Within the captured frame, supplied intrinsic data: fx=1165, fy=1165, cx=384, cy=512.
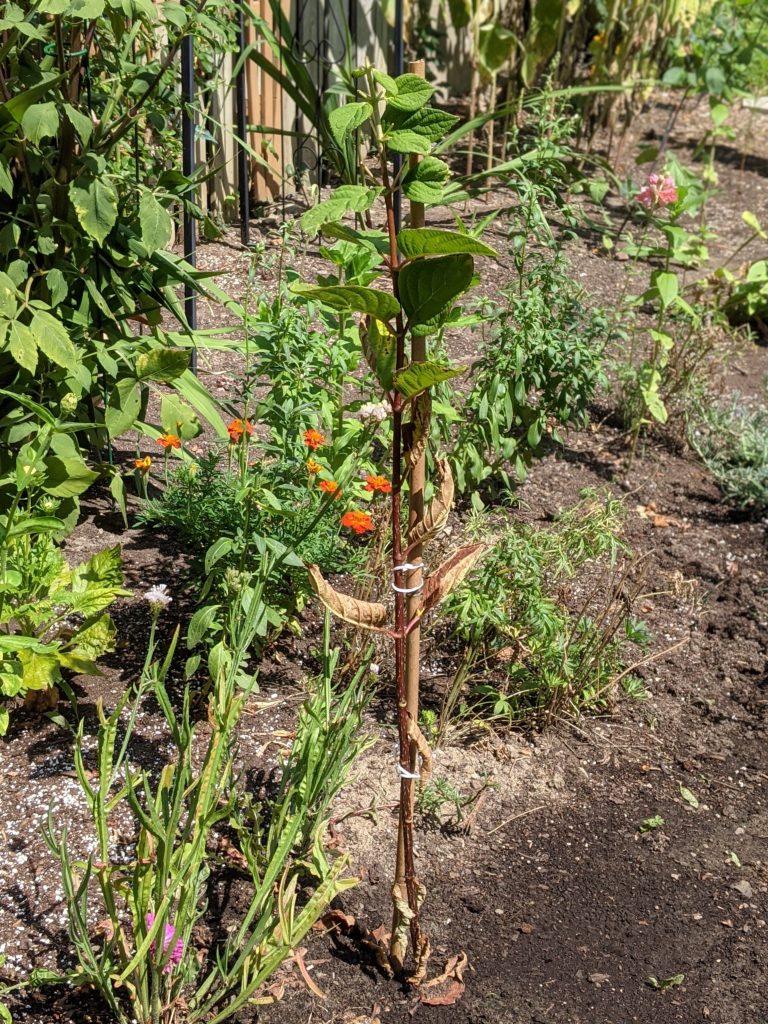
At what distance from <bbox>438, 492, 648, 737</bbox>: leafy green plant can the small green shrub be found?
4.02ft

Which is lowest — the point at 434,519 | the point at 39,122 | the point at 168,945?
the point at 168,945

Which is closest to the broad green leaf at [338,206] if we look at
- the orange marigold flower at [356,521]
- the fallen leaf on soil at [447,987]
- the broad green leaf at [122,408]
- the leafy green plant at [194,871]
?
the leafy green plant at [194,871]

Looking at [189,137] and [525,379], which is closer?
[525,379]

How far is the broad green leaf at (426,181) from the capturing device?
5.83 ft

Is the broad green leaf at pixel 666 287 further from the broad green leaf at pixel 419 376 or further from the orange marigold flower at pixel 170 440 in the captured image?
the broad green leaf at pixel 419 376

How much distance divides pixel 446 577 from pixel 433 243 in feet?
2.02

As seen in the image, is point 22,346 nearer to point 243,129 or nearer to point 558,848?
point 558,848

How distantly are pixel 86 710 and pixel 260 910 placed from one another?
27.9 inches

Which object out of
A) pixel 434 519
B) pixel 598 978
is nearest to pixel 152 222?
pixel 434 519

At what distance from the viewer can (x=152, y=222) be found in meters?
2.91

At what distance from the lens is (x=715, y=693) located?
3.37 m

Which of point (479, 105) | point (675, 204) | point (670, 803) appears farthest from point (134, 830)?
point (479, 105)

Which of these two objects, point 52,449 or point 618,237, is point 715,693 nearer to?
point 52,449

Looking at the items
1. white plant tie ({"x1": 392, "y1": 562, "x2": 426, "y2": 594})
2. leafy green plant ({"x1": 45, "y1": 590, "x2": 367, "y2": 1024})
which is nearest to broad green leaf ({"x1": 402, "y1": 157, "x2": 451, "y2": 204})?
white plant tie ({"x1": 392, "y1": 562, "x2": 426, "y2": 594})
